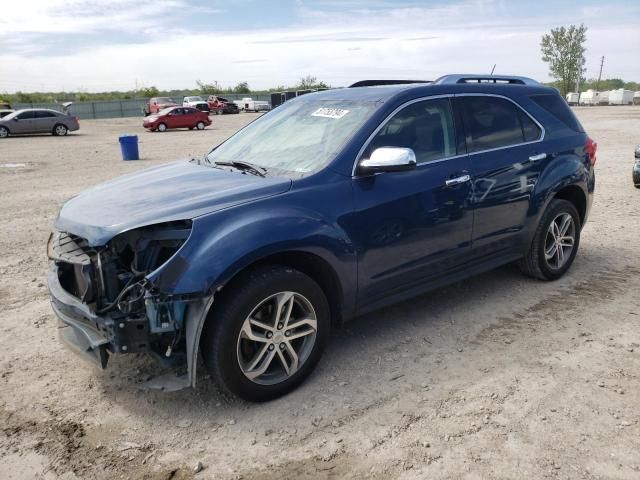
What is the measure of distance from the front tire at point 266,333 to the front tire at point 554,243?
8.01 ft

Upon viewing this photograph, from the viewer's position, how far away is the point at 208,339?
3068mm

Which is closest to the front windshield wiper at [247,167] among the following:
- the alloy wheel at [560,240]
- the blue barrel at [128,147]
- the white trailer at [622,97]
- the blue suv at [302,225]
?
the blue suv at [302,225]

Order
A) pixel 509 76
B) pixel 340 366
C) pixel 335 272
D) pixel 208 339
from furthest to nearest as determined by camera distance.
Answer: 1. pixel 509 76
2. pixel 340 366
3. pixel 335 272
4. pixel 208 339

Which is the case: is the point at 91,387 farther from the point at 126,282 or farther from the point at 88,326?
the point at 126,282

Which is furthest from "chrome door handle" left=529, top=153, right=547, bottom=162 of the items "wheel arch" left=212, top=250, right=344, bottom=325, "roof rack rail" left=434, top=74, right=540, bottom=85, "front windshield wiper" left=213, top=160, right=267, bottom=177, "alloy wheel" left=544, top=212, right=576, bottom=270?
"front windshield wiper" left=213, top=160, right=267, bottom=177

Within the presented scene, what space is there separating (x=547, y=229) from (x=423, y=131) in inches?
68.7

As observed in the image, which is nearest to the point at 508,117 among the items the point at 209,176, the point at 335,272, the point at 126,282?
the point at 335,272

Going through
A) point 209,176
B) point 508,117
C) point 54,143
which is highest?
point 508,117

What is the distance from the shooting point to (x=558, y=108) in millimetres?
5137

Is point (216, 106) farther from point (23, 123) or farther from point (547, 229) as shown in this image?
point (547, 229)

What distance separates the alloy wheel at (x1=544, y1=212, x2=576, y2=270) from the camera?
5148 millimetres

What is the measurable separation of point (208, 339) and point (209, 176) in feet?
4.10

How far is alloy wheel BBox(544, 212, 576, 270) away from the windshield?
234 centimetres

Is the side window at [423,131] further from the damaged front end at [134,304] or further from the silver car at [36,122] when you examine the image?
the silver car at [36,122]
